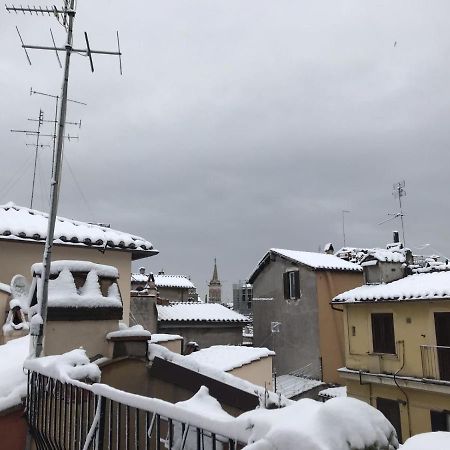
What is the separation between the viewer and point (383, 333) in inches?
659

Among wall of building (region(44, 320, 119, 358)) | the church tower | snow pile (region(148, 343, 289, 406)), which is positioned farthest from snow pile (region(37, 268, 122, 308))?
the church tower

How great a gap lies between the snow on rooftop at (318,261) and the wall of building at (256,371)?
9334 mm

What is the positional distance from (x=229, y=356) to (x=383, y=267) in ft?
28.0

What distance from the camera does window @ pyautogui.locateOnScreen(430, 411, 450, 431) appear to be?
14.3m

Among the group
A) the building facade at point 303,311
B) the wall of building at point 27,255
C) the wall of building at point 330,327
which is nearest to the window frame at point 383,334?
the wall of building at point 330,327

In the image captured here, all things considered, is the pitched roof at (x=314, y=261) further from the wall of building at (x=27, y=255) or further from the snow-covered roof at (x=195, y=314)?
the wall of building at (x=27, y=255)

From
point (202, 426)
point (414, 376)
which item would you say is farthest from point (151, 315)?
point (202, 426)

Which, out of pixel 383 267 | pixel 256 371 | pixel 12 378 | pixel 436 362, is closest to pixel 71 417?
pixel 12 378

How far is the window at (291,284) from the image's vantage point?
24297mm

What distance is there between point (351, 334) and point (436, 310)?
4.10 m

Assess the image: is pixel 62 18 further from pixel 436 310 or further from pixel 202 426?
pixel 436 310

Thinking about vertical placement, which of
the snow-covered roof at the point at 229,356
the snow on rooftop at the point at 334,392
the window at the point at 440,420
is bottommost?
the snow on rooftop at the point at 334,392

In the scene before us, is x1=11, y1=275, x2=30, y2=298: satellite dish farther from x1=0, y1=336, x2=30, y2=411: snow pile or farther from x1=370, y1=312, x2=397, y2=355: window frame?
x1=370, y1=312, x2=397, y2=355: window frame

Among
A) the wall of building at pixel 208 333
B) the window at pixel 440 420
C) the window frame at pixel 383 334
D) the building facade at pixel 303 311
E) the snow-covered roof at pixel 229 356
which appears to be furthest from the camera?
the wall of building at pixel 208 333
